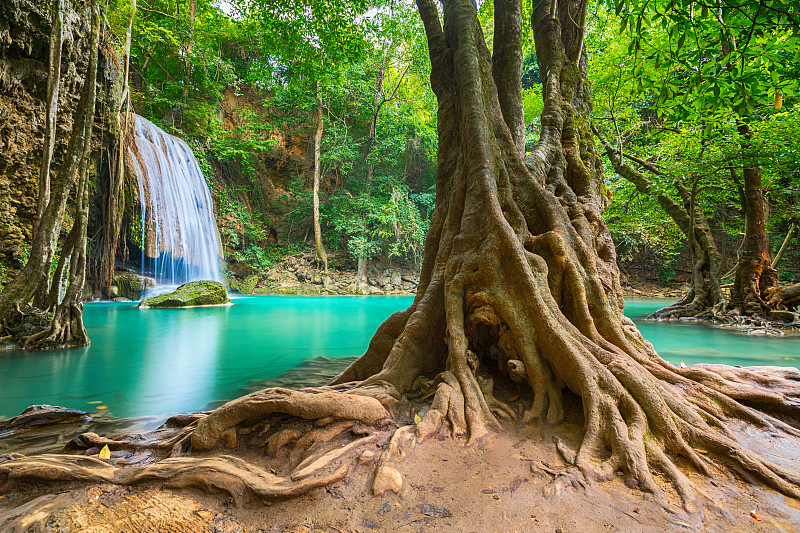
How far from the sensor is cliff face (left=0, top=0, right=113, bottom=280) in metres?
5.89

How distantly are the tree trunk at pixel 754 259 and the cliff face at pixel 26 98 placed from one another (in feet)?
45.2

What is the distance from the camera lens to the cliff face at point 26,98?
5891 millimetres

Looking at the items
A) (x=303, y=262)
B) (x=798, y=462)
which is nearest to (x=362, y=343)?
(x=798, y=462)

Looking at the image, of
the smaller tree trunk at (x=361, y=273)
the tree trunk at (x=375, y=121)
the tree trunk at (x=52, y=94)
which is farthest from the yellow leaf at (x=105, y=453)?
the tree trunk at (x=375, y=121)

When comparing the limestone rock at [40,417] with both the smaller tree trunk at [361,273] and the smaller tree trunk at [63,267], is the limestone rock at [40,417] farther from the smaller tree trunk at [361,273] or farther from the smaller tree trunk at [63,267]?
the smaller tree trunk at [361,273]

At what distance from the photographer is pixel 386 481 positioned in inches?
70.9

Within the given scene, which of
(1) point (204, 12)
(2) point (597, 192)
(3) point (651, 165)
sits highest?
(1) point (204, 12)

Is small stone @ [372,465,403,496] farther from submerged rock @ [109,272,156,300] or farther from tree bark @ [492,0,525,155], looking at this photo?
submerged rock @ [109,272,156,300]

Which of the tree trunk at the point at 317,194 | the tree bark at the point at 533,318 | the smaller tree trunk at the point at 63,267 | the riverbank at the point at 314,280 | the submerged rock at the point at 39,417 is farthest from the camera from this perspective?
the riverbank at the point at 314,280

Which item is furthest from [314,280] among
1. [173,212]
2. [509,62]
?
[509,62]

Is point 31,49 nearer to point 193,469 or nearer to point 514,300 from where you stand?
point 193,469

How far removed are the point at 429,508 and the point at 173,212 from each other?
16734mm

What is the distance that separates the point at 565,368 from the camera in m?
2.48

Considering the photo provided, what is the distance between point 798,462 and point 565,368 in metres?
1.24
